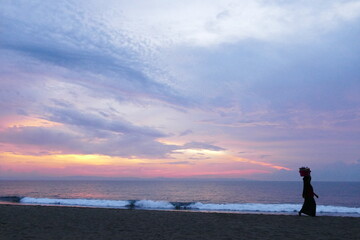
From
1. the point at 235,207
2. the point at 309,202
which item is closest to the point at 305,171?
the point at 309,202

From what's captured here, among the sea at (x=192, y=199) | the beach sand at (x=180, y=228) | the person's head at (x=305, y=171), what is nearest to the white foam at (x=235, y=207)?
the sea at (x=192, y=199)

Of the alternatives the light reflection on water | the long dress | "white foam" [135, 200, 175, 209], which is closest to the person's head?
the long dress

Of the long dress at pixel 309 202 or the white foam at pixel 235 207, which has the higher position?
the long dress at pixel 309 202

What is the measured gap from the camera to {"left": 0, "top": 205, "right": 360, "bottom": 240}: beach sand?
9.39m

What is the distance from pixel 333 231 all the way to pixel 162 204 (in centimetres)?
2152

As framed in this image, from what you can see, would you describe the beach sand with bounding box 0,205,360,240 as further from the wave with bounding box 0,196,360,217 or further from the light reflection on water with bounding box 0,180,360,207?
the light reflection on water with bounding box 0,180,360,207

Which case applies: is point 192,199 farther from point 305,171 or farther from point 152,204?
point 305,171

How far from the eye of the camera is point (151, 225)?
11.7 meters

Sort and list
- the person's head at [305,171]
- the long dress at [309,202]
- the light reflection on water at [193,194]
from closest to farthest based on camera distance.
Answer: the long dress at [309,202], the person's head at [305,171], the light reflection on water at [193,194]

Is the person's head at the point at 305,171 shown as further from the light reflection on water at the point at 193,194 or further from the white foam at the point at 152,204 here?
the light reflection on water at the point at 193,194

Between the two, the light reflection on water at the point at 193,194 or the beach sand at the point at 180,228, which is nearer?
the beach sand at the point at 180,228

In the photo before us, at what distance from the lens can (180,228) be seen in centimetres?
1108

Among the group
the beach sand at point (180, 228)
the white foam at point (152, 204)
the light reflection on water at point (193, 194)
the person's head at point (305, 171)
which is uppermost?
the person's head at point (305, 171)

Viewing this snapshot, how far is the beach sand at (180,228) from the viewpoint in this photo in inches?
370
